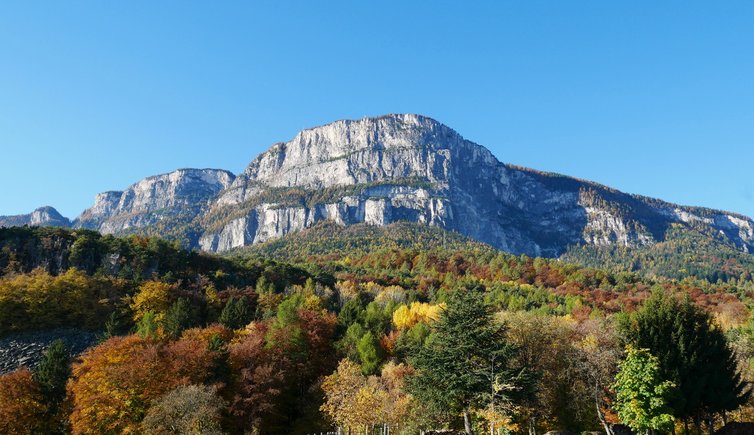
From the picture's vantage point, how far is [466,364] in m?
34.7

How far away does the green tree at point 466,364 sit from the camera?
33594mm

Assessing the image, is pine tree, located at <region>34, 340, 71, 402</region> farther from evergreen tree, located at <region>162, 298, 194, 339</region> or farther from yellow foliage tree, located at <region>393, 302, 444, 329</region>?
yellow foliage tree, located at <region>393, 302, 444, 329</region>

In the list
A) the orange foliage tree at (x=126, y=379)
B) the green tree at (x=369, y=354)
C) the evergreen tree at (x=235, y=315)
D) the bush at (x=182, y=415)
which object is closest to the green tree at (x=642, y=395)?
the bush at (x=182, y=415)

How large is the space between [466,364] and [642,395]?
Result: 10632mm

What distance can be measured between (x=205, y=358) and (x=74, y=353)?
80.1 feet

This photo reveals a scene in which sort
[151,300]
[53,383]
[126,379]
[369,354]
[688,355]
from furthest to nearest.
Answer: [151,300] < [369,354] < [53,383] < [126,379] < [688,355]

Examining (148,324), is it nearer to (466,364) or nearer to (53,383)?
(53,383)

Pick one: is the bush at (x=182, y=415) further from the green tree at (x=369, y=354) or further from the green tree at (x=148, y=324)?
the green tree at (x=369, y=354)

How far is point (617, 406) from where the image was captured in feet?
101

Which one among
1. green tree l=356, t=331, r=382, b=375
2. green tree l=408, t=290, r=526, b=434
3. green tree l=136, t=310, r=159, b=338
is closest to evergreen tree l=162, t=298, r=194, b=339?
green tree l=136, t=310, r=159, b=338

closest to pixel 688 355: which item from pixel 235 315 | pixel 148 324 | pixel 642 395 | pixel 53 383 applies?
pixel 642 395

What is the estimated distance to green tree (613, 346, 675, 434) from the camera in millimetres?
29000

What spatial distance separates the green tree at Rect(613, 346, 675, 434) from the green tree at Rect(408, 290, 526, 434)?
6115 millimetres

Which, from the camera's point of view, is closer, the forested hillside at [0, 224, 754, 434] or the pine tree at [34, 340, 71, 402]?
the forested hillside at [0, 224, 754, 434]
